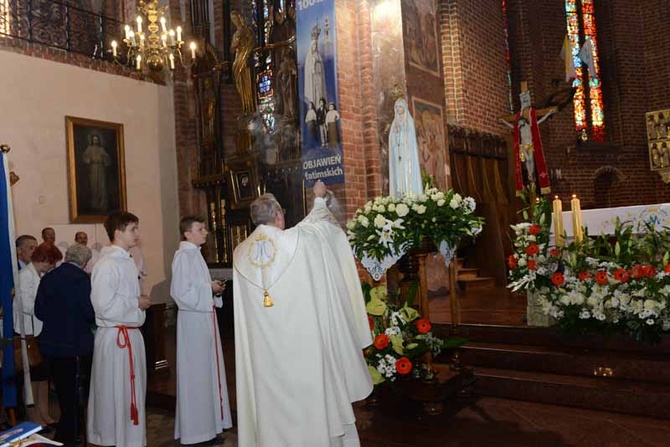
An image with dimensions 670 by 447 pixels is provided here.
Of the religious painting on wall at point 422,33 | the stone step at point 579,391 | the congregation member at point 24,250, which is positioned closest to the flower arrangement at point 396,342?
the stone step at point 579,391

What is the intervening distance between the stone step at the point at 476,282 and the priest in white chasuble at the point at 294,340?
712 cm

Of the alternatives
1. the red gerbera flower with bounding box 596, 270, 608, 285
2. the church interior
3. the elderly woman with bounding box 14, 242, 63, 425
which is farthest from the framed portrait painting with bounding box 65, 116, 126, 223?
the red gerbera flower with bounding box 596, 270, 608, 285

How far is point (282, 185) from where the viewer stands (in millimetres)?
10367

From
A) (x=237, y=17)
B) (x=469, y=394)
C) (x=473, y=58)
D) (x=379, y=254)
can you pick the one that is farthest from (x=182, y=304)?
(x=473, y=58)

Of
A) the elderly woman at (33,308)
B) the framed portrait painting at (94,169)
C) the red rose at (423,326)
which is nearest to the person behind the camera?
the red rose at (423,326)

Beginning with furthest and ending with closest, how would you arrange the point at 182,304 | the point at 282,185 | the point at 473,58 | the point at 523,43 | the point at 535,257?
the point at 523,43 < the point at 473,58 < the point at 282,185 < the point at 535,257 < the point at 182,304

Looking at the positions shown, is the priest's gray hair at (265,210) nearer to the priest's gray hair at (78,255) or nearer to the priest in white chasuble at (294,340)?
the priest in white chasuble at (294,340)

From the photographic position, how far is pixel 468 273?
1122cm

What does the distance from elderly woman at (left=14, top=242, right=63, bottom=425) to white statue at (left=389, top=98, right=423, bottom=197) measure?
3319 millimetres

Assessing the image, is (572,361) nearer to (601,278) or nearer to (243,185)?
(601,278)

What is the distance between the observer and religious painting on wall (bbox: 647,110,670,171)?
9.73 metres

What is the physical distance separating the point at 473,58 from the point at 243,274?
1132 centimetres

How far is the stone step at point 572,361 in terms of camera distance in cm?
504

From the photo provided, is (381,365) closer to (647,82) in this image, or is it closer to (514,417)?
(514,417)
